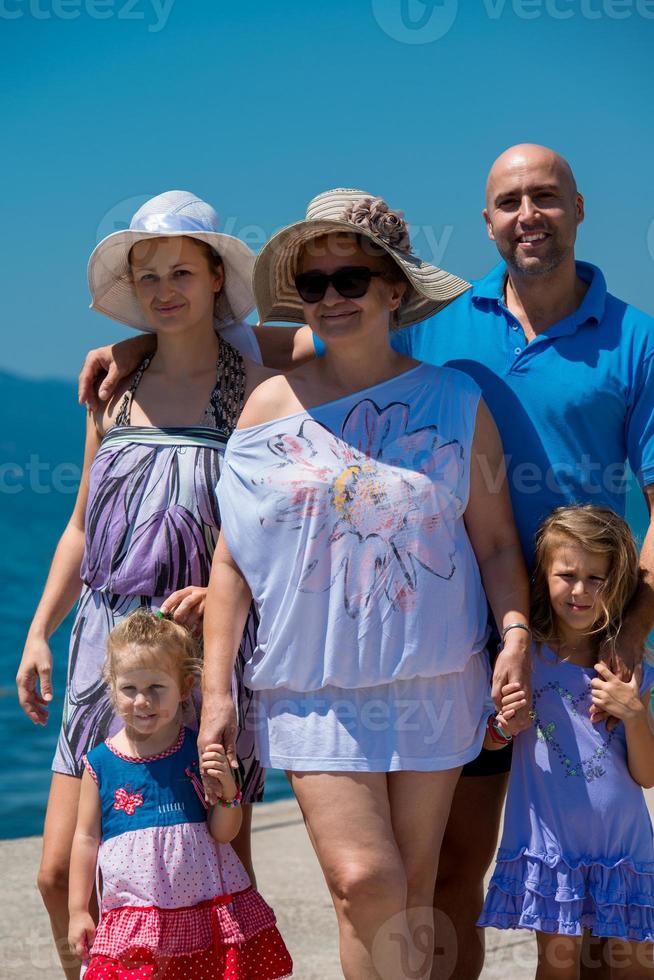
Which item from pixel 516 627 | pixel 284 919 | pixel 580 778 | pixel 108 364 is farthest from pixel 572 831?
pixel 284 919

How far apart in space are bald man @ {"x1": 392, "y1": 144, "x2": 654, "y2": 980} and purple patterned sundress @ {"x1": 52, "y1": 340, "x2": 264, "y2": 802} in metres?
0.60

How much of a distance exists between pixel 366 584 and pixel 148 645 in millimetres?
533

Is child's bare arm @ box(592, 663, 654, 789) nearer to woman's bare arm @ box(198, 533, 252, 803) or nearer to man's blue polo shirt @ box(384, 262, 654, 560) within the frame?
man's blue polo shirt @ box(384, 262, 654, 560)

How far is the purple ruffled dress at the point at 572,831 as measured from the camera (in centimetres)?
292

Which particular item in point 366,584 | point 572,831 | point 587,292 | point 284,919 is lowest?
point 284,919

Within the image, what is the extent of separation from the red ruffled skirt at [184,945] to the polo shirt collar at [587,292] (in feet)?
5.24

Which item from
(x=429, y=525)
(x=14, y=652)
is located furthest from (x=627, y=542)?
(x=14, y=652)

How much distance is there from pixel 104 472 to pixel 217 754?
2.53ft

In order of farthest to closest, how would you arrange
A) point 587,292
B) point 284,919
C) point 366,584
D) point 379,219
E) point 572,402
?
point 284,919 < point 587,292 < point 572,402 < point 379,219 < point 366,584

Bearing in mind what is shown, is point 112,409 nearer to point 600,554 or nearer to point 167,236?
point 167,236

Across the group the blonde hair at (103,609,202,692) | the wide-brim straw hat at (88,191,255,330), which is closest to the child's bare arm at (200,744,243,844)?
the blonde hair at (103,609,202,692)

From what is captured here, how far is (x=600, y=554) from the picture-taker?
299cm

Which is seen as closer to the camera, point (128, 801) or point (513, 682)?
point (513, 682)

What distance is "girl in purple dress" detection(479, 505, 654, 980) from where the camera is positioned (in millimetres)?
2924
